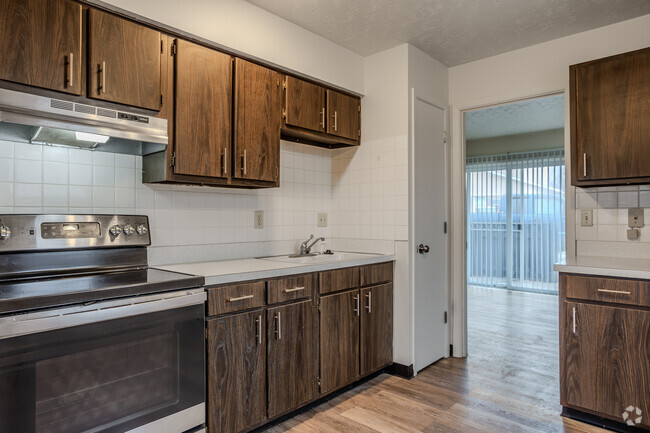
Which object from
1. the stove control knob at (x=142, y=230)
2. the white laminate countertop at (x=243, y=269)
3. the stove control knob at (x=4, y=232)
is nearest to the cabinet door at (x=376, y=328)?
the white laminate countertop at (x=243, y=269)

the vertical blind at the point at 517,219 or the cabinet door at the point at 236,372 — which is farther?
the vertical blind at the point at 517,219

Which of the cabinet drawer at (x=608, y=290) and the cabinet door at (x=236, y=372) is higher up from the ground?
the cabinet drawer at (x=608, y=290)

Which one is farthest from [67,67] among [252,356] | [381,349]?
[381,349]

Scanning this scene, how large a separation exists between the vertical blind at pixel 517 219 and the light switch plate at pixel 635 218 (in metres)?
3.65

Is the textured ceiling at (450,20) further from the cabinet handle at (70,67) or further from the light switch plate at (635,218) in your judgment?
the light switch plate at (635,218)

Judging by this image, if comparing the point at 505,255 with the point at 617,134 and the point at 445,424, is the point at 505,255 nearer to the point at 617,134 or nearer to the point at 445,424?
the point at 617,134

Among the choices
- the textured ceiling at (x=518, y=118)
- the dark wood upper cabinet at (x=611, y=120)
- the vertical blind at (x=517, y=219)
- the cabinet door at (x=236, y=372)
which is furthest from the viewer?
the vertical blind at (x=517, y=219)

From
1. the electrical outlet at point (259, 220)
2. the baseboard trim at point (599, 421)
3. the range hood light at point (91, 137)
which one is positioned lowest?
the baseboard trim at point (599, 421)

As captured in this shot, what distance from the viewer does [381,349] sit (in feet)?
9.66

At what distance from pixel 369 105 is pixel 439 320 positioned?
6.03 ft

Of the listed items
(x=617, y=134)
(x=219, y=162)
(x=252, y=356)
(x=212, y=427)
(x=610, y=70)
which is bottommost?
(x=212, y=427)

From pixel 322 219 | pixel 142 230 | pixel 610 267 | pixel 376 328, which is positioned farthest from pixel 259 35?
pixel 610 267

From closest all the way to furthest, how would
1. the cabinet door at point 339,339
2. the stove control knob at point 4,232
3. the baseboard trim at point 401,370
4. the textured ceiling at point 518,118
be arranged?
the stove control knob at point 4,232 < the cabinet door at point 339,339 < the baseboard trim at point 401,370 < the textured ceiling at point 518,118

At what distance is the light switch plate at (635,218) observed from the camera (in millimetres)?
2611
